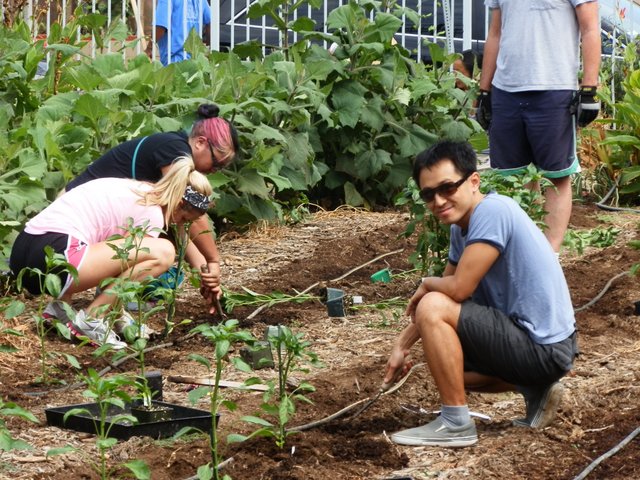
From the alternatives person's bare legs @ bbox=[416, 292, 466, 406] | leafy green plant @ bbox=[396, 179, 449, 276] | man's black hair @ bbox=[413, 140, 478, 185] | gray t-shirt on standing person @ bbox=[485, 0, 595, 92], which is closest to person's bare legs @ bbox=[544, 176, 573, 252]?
gray t-shirt on standing person @ bbox=[485, 0, 595, 92]

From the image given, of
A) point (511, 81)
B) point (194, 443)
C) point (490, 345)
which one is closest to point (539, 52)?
point (511, 81)

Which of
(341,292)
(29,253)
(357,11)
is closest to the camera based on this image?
(29,253)

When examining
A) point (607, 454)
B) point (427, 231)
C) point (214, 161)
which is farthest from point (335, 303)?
point (607, 454)

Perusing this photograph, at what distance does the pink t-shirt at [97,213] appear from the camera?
5.23 meters

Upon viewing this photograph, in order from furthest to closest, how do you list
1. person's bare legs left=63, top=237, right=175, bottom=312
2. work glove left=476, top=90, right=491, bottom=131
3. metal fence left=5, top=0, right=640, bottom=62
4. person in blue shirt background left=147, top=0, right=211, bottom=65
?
person in blue shirt background left=147, top=0, right=211, bottom=65
metal fence left=5, top=0, right=640, bottom=62
work glove left=476, top=90, right=491, bottom=131
person's bare legs left=63, top=237, right=175, bottom=312

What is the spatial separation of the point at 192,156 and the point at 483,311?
6.61 feet

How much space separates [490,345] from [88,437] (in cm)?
136

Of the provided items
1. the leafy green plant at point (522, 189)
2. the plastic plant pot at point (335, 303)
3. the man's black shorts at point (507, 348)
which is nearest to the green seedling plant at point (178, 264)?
the plastic plant pot at point (335, 303)

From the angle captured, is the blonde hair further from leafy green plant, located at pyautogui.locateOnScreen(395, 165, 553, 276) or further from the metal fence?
the metal fence

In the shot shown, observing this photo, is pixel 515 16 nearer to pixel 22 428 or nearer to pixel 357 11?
pixel 357 11

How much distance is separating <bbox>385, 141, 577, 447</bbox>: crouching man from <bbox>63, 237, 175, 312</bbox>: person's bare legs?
1.53 meters

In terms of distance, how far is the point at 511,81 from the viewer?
6.29m

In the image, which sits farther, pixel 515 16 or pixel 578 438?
pixel 515 16

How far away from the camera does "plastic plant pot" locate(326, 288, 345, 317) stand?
594 cm
